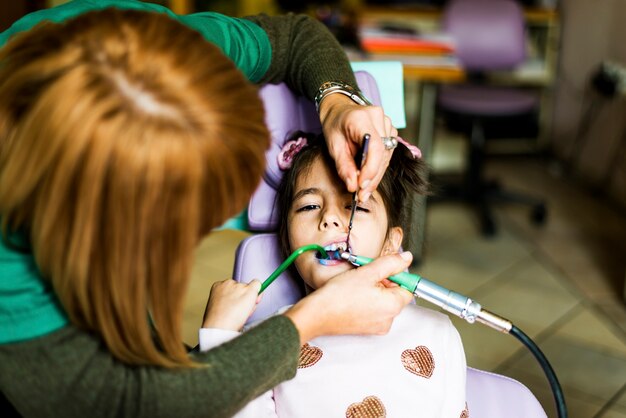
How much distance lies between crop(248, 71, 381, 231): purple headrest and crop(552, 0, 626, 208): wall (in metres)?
Result: 2.53

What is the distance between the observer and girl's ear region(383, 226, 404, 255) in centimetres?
124

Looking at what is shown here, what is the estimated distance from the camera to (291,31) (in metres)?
1.26

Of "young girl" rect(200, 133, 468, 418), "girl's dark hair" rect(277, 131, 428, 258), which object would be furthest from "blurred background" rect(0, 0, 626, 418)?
"young girl" rect(200, 133, 468, 418)

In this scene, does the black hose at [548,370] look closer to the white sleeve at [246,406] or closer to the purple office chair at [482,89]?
the white sleeve at [246,406]

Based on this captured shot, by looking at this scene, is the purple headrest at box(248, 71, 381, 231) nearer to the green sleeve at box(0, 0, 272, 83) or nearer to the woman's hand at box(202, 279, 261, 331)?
the green sleeve at box(0, 0, 272, 83)

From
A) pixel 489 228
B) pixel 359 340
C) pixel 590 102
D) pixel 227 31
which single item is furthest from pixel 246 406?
pixel 590 102

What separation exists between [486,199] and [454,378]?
2.23m

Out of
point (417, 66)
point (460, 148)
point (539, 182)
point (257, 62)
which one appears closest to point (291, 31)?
point (257, 62)

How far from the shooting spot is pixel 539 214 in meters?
3.17

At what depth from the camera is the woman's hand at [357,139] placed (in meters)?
0.99

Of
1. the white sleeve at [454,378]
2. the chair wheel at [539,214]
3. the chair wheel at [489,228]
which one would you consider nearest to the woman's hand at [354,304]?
the white sleeve at [454,378]

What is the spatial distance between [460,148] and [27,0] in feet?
8.49

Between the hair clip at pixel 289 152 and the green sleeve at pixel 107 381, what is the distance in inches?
21.8

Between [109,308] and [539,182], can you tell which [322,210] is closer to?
[109,308]
